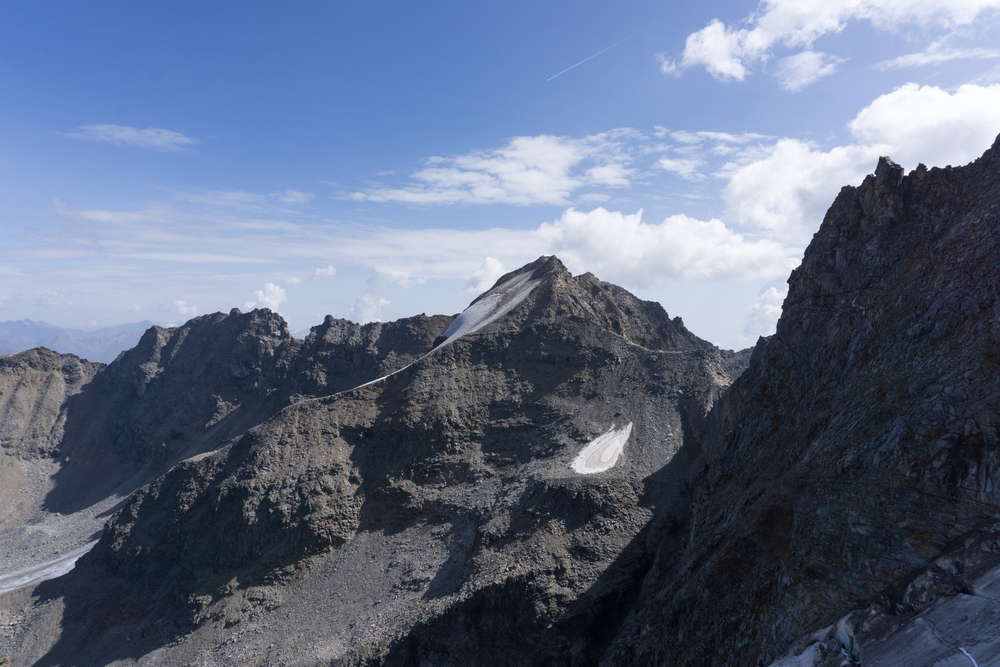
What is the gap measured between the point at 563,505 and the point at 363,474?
1931cm

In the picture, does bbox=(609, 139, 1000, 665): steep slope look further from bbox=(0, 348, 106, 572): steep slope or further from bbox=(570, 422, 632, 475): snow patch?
bbox=(0, 348, 106, 572): steep slope

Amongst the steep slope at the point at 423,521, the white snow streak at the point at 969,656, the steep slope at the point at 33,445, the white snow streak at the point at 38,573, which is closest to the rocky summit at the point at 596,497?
the white snow streak at the point at 969,656

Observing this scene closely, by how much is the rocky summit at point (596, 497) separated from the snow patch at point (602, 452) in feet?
1.36

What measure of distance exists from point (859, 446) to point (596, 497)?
20741 millimetres

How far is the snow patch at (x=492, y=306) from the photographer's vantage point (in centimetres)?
6088

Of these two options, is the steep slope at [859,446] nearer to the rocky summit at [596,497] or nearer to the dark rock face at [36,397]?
the rocky summit at [596,497]

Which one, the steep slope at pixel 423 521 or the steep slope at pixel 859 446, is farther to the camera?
the steep slope at pixel 423 521

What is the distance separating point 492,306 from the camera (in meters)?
65.8

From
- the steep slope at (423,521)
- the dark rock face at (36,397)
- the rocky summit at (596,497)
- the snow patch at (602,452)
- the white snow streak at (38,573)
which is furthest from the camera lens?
the dark rock face at (36,397)

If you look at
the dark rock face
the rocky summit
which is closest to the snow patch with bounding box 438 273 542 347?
the rocky summit

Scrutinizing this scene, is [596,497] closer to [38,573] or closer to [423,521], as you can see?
[423,521]

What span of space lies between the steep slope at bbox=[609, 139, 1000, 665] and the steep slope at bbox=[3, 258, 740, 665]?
8503mm

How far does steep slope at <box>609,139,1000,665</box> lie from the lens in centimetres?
1457

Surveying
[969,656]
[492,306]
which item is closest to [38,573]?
[492,306]
